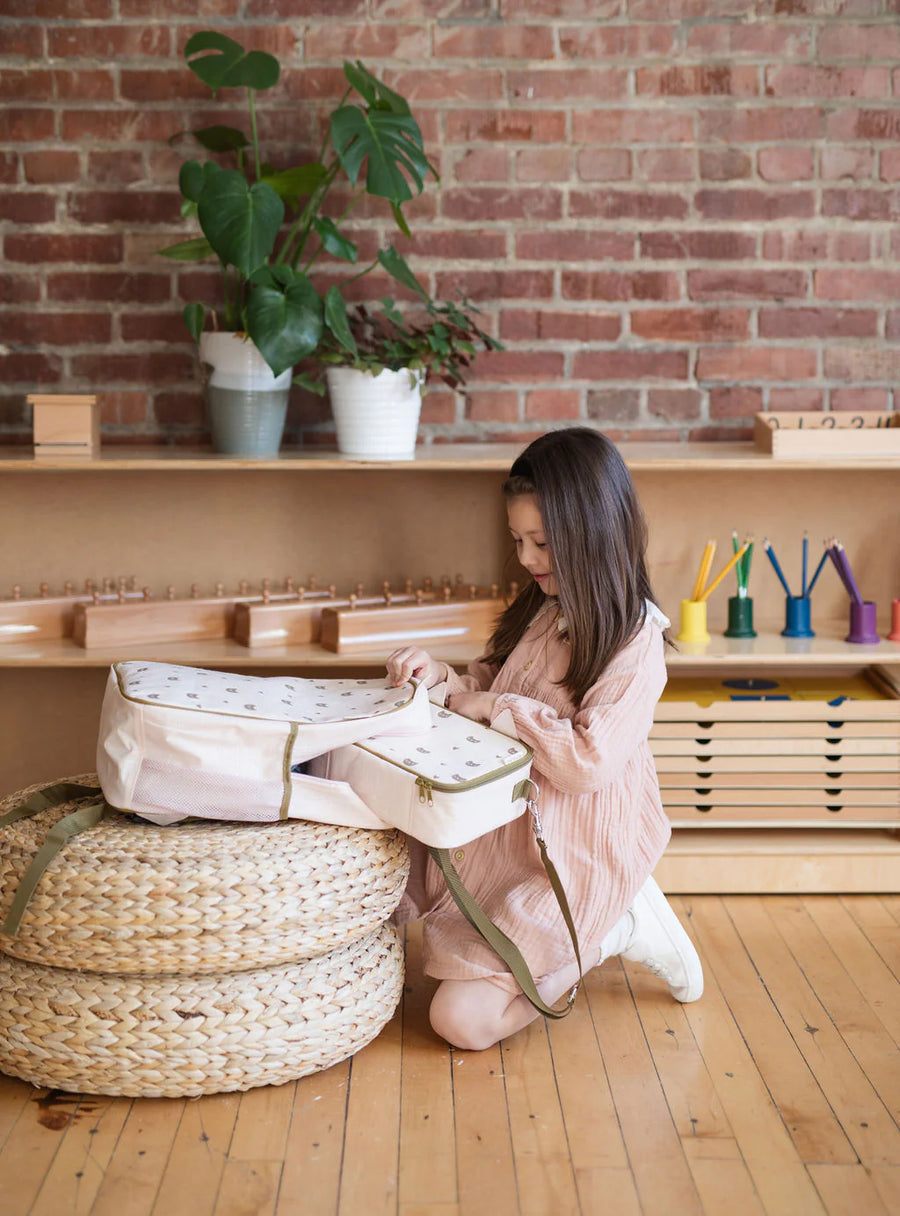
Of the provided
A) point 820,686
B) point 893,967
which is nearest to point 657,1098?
point 893,967

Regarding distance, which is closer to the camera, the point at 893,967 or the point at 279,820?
the point at 279,820

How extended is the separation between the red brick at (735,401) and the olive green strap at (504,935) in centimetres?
113

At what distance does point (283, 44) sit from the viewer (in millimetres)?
2482

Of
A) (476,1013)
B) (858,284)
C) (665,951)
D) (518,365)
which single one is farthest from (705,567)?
(476,1013)

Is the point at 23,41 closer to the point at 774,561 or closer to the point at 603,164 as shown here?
the point at 603,164

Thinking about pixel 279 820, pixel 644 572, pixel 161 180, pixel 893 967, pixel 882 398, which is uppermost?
pixel 161 180

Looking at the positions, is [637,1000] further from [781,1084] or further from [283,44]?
[283,44]

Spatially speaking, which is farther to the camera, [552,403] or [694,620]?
[552,403]

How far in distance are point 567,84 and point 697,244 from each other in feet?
1.33

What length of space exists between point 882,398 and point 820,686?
1.98 feet

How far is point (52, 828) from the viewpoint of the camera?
5.42 ft

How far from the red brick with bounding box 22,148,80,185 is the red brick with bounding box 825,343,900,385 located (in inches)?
61.2

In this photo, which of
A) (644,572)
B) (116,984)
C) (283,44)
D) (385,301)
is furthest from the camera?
(283,44)

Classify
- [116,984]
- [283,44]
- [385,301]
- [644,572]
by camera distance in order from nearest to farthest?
[116,984], [644,572], [385,301], [283,44]
